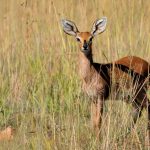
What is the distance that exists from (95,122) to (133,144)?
766 millimetres

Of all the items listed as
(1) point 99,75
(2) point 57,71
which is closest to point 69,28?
(1) point 99,75

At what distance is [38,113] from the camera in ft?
16.6

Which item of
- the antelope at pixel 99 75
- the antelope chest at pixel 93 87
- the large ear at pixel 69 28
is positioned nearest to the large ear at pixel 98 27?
the antelope at pixel 99 75

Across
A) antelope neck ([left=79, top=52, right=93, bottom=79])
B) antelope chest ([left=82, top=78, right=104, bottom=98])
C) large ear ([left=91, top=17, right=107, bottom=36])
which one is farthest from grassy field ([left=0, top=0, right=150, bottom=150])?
large ear ([left=91, top=17, right=107, bottom=36])

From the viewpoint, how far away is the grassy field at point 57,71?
173 inches

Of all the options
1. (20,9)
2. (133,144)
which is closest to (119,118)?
(133,144)

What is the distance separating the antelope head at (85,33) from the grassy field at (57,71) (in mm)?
412

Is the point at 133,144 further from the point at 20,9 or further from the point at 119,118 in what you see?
the point at 20,9

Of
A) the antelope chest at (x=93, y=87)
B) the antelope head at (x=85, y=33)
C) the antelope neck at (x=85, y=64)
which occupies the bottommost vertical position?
the antelope chest at (x=93, y=87)

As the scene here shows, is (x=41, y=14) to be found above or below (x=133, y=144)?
above

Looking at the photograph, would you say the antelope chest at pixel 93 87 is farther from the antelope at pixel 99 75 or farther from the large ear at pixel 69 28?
the large ear at pixel 69 28

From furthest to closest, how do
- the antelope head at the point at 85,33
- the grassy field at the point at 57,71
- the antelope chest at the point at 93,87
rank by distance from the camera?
the antelope chest at the point at 93,87
the antelope head at the point at 85,33
the grassy field at the point at 57,71

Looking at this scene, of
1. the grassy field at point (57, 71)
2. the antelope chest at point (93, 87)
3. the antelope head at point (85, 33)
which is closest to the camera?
the grassy field at point (57, 71)

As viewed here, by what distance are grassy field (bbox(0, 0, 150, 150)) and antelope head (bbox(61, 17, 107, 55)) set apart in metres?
0.41
